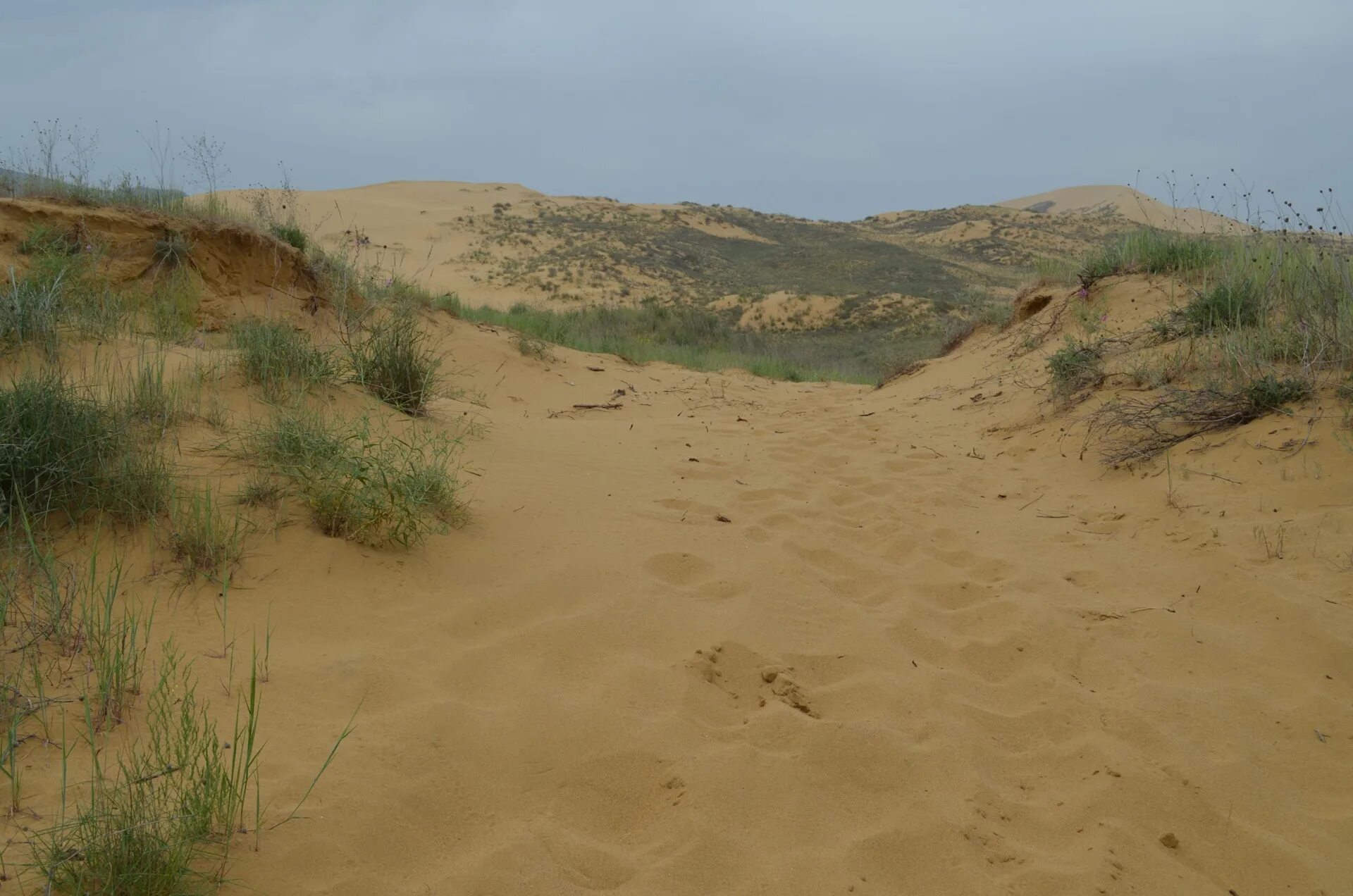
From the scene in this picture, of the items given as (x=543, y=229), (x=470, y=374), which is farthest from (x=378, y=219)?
(x=470, y=374)

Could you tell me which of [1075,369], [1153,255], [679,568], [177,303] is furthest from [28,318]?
[1153,255]

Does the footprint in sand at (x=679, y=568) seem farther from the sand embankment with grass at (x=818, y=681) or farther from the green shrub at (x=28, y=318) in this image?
the green shrub at (x=28, y=318)

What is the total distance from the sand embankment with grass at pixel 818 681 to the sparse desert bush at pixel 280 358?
0.19 m

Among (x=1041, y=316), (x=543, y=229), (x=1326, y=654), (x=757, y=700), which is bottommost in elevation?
(x=757, y=700)

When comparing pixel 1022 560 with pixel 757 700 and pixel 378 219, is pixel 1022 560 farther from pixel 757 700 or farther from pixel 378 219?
pixel 378 219

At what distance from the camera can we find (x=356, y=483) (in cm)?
321

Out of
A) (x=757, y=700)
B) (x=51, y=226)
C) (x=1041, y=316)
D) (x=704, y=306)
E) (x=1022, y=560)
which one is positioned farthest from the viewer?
(x=704, y=306)

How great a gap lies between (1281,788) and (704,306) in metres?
21.4

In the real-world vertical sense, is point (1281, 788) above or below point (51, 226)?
below

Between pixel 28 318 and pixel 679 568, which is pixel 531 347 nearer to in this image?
pixel 28 318

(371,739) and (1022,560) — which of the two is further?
(1022,560)

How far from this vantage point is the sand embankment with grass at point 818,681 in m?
1.93

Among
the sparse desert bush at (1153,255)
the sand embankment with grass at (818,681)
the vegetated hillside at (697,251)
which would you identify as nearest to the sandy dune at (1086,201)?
the vegetated hillside at (697,251)

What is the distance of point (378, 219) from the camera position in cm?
3847
